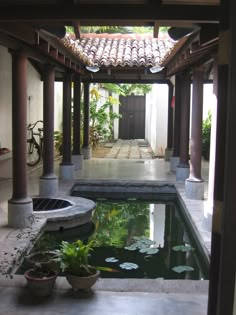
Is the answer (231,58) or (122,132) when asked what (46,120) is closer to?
(231,58)

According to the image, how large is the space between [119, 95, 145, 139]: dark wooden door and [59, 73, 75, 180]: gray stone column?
51.6 feet

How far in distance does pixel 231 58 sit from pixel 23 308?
2.74m

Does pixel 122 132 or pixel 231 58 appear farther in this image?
pixel 122 132

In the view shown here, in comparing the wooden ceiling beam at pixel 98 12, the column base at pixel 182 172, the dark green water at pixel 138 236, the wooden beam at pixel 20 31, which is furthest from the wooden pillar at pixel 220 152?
the column base at pixel 182 172

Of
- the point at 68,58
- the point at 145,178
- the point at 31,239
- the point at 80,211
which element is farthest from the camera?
the point at 145,178

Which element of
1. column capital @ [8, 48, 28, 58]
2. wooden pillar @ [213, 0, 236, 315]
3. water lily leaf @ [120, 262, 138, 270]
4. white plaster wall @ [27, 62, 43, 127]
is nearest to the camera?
wooden pillar @ [213, 0, 236, 315]

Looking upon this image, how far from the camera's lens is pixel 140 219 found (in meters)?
8.43

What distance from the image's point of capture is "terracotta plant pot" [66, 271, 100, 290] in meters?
4.07

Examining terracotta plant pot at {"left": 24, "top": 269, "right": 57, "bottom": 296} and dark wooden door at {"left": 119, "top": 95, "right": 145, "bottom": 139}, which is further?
dark wooden door at {"left": 119, "top": 95, "right": 145, "bottom": 139}

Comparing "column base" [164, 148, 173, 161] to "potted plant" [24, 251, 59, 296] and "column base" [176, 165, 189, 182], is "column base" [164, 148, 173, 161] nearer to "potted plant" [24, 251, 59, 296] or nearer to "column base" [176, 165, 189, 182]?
"column base" [176, 165, 189, 182]

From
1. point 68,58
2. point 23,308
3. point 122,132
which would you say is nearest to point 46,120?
point 68,58

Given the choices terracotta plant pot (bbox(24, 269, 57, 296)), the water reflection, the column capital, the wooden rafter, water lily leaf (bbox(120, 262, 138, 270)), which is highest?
the wooden rafter

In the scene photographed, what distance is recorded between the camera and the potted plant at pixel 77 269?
4.08 metres

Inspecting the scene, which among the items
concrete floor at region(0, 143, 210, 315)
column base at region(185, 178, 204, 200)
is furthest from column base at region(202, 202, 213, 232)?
column base at region(185, 178, 204, 200)
